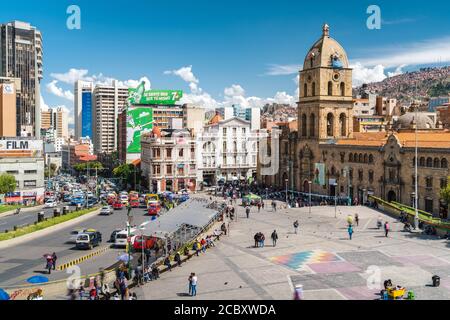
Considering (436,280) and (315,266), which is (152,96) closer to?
(315,266)

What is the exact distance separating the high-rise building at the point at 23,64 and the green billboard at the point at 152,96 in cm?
3306

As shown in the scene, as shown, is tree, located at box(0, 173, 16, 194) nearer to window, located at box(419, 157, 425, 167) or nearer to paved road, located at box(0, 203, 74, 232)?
paved road, located at box(0, 203, 74, 232)

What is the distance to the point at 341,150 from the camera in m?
75.9

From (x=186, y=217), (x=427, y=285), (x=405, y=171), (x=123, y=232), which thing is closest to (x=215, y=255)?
(x=186, y=217)

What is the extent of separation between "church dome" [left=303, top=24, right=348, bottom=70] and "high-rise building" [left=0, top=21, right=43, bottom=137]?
362 feet

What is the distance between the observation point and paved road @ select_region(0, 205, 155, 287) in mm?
33778

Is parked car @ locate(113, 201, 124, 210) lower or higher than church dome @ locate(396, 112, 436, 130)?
lower

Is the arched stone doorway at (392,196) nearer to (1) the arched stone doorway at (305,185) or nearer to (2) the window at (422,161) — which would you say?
(2) the window at (422,161)

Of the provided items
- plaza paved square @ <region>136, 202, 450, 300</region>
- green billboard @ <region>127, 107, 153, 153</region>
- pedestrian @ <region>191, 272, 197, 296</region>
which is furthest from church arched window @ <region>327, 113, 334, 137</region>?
green billboard @ <region>127, 107, 153, 153</region>

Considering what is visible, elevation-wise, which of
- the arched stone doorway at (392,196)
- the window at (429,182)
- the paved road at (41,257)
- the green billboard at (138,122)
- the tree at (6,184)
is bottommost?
the paved road at (41,257)

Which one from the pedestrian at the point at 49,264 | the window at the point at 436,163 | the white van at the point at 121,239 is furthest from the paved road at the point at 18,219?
the window at the point at 436,163

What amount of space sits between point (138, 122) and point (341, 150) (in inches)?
3554

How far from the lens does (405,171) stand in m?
63.3

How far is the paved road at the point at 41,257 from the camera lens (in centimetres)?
3378
